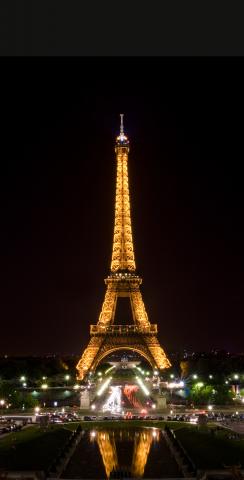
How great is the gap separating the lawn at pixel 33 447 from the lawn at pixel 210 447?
22.2 feet

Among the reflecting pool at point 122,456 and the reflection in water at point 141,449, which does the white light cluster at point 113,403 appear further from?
the reflecting pool at point 122,456

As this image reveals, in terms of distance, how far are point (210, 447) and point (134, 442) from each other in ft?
15.8

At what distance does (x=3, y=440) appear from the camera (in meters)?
36.8

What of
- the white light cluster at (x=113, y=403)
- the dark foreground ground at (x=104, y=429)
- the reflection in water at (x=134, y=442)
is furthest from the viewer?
the white light cluster at (x=113, y=403)

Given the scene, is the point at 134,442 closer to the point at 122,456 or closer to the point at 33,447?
the point at 122,456

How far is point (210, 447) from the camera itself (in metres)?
33.0

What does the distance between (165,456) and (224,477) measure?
5.56 m

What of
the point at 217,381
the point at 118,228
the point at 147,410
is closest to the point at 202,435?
the point at 147,410

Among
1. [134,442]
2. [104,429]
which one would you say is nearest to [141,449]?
[134,442]

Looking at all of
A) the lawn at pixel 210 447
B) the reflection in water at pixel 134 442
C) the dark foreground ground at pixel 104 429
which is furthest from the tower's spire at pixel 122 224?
the lawn at pixel 210 447

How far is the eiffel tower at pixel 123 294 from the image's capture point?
7625 cm

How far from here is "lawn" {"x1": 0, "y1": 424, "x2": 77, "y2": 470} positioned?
1165 inches

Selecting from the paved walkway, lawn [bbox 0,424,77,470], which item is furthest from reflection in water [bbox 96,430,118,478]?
the paved walkway

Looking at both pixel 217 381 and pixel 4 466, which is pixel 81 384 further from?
pixel 4 466
